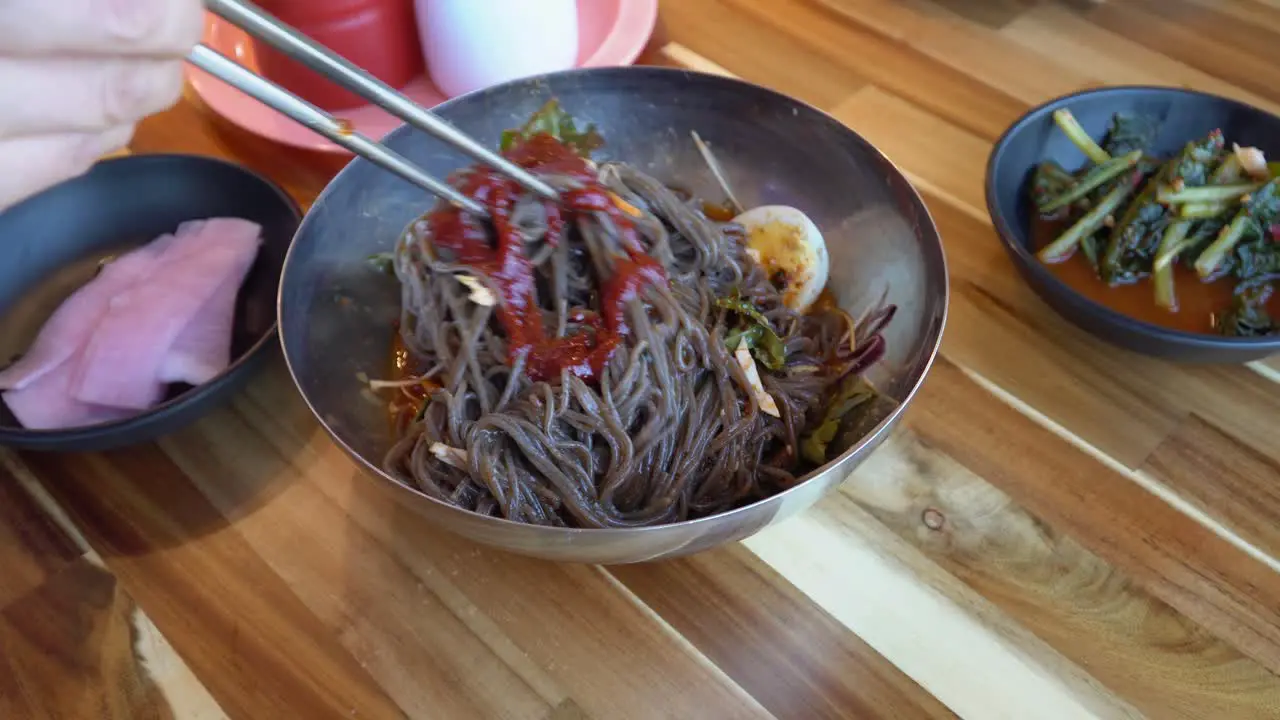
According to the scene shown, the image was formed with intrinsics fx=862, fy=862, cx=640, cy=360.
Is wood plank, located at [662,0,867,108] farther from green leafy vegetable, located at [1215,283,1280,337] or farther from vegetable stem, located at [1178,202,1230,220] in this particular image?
green leafy vegetable, located at [1215,283,1280,337]

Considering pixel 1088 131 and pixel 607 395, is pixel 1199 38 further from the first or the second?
pixel 607 395

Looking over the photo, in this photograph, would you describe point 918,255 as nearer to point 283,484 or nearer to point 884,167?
point 884,167

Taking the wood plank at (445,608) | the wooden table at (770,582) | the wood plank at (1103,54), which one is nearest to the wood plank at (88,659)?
the wooden table at (770,582)

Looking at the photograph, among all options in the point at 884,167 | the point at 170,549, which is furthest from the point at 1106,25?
the point at 170,549

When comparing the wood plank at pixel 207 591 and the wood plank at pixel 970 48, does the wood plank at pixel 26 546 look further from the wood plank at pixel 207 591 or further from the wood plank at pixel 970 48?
the wood plank at pixel 970 48

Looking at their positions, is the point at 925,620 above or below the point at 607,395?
below

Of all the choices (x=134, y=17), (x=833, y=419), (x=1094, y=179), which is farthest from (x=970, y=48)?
(x=134, y=17)

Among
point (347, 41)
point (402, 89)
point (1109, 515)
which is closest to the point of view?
point (1109, 515)

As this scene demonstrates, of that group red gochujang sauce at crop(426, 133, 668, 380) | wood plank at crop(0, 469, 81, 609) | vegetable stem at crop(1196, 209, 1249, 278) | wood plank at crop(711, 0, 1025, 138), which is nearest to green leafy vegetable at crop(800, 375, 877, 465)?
red gochujang sauce at crop(426, 133, 668, 380)
